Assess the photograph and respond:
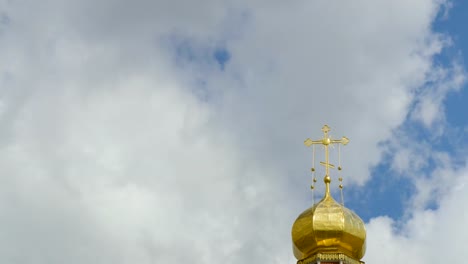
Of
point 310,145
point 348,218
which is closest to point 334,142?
point 310,145

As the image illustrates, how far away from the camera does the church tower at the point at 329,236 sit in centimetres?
5044

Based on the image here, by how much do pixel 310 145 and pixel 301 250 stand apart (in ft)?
24.7

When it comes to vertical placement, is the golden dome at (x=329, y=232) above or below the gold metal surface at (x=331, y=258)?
above

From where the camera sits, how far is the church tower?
5044 centimetres

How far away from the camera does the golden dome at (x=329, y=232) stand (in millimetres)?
50656

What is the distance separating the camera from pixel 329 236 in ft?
166

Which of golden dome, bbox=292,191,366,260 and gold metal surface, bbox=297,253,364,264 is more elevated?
golden dome, bbox=292,191,366,260

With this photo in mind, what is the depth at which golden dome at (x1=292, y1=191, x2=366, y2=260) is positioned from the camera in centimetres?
5066

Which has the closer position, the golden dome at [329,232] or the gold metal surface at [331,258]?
the gold metal surface at [331,258]

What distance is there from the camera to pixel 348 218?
5116cm

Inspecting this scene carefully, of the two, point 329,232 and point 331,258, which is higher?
point 329,232

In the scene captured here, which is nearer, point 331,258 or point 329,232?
point 331,258

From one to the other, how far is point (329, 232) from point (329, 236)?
0.76 feet

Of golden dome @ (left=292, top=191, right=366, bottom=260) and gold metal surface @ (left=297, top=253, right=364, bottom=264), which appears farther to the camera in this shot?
golden dome @ (left=292, top=191, right=366, bottom=260)
